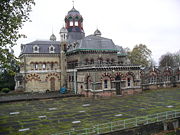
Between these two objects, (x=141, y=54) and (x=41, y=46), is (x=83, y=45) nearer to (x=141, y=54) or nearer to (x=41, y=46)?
(x=41, y=46)

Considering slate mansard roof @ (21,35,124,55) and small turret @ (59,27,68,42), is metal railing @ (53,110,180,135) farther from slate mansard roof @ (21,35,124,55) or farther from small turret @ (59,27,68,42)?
small turret @ (59,27,68,42)

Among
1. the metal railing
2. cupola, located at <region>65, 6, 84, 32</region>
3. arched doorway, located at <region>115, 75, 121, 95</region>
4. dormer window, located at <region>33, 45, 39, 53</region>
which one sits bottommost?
the metal railing

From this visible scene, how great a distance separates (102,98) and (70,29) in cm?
2359

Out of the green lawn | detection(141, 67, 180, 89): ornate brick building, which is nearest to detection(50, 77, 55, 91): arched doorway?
the green lawn

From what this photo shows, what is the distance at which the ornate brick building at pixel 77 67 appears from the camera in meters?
34.0

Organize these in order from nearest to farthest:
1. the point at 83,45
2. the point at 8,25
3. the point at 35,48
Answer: the point at 8,25 → the point at 83,45 → the point at 35,48

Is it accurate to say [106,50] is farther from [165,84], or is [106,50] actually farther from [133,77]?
[165,84]

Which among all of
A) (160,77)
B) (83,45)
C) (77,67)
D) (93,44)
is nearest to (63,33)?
(83,45)

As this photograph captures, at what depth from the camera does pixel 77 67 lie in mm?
37812

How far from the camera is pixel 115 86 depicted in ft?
114

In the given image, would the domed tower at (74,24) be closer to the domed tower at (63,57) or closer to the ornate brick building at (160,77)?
the domed tower at (63,57)

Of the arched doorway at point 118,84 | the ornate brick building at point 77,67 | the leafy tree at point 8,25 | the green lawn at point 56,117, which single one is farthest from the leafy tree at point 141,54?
the leafy tree at point 8,25

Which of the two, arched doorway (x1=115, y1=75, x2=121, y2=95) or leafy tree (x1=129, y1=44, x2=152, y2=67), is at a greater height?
leafy tree (x1=129, y1=44, x2=152, y2=67)

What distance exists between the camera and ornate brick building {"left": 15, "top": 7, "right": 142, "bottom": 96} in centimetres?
3397
